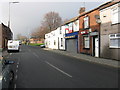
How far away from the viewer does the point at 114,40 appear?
15.0 m

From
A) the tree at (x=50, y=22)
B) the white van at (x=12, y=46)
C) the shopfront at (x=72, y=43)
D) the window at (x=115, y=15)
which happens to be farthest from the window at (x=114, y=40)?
the tree at (x=50, y=22)

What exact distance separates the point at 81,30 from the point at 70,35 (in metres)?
5.08

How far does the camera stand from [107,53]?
1598 cm

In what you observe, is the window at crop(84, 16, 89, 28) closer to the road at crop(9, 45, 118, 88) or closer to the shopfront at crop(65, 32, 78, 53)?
the shopfront at crop(65, 32, 78, 53)

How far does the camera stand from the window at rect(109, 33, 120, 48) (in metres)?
14.6

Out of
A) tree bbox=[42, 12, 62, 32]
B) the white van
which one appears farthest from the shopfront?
tree bbox=[42, 12, 62, 32]

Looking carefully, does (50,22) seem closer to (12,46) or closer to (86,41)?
(12,46)

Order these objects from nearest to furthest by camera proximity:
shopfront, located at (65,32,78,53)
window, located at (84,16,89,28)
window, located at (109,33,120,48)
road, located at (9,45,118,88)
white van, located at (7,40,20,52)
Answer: road, located at (9,45,118,88) < window, located at (109,33,120,48) < window, located at (84,16,89,28) < shopfront, located at (65,32,78,53) < white van, located at (7,40,20,52)

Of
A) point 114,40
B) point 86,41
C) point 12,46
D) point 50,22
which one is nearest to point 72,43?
point 86,41

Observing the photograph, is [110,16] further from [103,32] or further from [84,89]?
[84,89]

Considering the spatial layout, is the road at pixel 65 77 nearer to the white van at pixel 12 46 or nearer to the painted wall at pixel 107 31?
the painted wall at pixel 107 31

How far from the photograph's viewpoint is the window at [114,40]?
1458 centimetres

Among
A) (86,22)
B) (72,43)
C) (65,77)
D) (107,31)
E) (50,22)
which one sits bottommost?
(65,77)

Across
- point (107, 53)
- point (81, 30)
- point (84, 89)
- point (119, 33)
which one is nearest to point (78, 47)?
point (81, 30)
